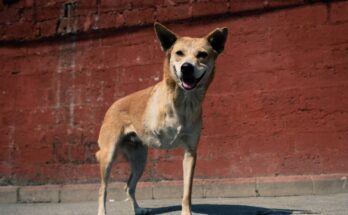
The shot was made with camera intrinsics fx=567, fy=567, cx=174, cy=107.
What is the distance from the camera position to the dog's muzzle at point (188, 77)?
5621 mm

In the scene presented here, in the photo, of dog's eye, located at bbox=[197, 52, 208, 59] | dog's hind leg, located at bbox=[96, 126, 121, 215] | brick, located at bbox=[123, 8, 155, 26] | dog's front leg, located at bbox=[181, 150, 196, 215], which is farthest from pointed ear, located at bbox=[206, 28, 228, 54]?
brick, located at bbox=[123, 8, 155, 26]

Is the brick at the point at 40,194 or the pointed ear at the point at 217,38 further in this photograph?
the brick at the point at 40,194

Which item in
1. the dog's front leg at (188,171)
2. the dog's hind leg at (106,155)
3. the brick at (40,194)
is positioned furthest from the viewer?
the brick at (40,194)

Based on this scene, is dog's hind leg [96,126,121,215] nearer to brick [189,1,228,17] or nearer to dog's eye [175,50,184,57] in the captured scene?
dog's eye [175,50,184,57]

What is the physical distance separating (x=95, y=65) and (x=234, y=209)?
379cm

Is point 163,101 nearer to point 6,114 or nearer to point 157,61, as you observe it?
point 157,61

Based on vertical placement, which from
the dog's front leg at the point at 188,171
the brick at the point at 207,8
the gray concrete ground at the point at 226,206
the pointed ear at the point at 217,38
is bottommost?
the gray concrete ground at the point at 226,206

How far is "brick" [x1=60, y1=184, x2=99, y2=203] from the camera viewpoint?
870cm

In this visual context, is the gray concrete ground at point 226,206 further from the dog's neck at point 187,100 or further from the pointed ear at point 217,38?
the pointed ear at point 217,38

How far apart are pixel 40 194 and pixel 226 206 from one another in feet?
11.0

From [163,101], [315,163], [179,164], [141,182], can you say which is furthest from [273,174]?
[163,101]

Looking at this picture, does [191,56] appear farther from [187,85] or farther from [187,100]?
[187,100]

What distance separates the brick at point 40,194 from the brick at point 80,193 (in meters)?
0.14

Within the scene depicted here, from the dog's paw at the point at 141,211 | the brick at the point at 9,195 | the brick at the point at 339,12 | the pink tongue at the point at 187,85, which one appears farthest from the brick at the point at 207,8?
the brick at the point at 9,195
